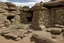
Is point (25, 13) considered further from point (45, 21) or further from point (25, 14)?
point (45, 21)

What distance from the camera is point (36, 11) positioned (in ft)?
31.6

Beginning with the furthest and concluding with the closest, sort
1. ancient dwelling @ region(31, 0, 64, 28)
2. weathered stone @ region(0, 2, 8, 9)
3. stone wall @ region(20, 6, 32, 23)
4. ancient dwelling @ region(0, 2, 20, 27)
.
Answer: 1. stone wall @ region(20, 6, 32, 23)
2. weathered stone @ region(0, 2, 8, 9)
3. ancient dwelling @ region(0, 2, 20, 27)
4. ancient dwelling @ region(31, 0, 64, 28)

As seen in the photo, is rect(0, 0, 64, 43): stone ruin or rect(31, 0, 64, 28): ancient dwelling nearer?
rect(0, 0, 64, 43): stone ruin

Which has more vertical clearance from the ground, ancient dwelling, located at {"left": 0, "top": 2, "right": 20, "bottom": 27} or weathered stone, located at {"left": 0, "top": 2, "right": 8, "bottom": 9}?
weathered stone, located at {"left": 0, "top": 2, "right": 8, "bottom": 9}

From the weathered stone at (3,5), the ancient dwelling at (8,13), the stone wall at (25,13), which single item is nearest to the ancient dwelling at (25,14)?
the stone wall at (25,13)

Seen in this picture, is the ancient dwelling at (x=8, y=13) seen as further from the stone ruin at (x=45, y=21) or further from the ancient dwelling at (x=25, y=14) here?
the ancient dwelling at (x=25, y=14)

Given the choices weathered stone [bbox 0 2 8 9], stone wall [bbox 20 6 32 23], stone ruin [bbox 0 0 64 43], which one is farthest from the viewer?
stone wall [bbox 20 6 32 23]

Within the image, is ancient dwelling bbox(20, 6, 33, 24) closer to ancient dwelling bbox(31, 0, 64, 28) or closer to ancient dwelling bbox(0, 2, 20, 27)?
ancient dwelling bbox(0, 2, 20, 27)

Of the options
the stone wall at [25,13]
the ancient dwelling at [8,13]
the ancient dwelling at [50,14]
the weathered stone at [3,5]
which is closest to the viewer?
the ancient dwelling at [50,14]

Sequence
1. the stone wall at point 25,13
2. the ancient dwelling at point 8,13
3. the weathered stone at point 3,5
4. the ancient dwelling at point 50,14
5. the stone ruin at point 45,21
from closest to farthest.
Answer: the stone ruin at point 45,21 < the ancient dwelling at point 50,14 < the ancient dwelling at point 8,13 < the weathered stone at point 3,5 < the stone wall at point 25,13

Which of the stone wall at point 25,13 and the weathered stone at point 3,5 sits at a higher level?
the weathered stone at point 3,5

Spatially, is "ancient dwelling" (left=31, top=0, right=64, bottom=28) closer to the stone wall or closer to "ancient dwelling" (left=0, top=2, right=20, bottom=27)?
"ancient dwelling" (left=0, top=2, right=20, bottom=27)

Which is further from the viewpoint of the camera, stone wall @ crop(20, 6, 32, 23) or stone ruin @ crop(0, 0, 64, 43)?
stone wall @ crop(20, 6, 32, 23)

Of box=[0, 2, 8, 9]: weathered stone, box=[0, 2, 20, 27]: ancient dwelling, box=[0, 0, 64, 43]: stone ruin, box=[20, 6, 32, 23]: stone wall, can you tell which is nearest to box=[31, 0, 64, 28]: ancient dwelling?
box=[0, 0, 64, 43]: stone ruin
